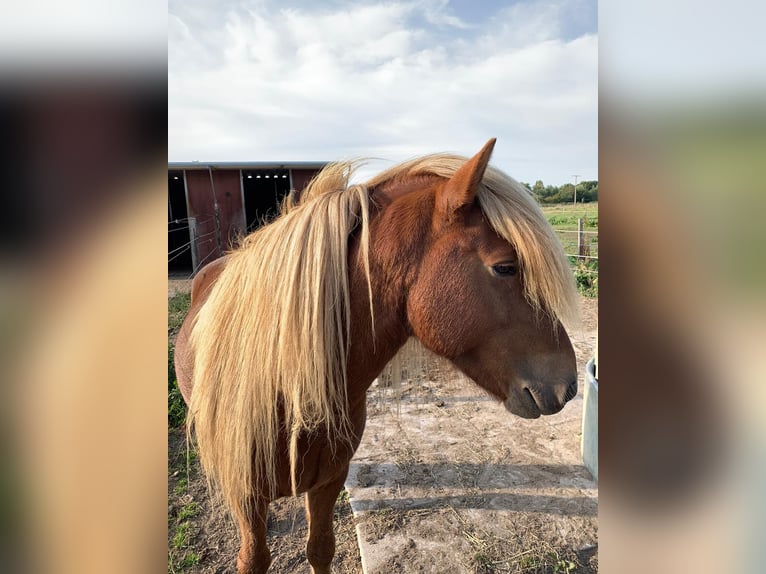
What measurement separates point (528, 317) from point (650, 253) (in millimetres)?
819

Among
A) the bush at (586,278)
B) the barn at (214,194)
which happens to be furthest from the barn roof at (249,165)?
the bush at (586,278)

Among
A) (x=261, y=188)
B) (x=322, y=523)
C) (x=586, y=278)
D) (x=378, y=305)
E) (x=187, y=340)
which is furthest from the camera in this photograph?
(x=261, y=188)

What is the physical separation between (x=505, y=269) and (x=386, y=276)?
35cm

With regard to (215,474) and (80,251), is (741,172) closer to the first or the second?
(80,251)

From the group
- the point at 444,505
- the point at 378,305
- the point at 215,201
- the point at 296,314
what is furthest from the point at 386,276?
the point at 215,201

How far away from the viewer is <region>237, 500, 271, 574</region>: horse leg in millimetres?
1643

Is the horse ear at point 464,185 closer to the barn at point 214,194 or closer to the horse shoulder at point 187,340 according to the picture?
the horse shoulder at point 187,340

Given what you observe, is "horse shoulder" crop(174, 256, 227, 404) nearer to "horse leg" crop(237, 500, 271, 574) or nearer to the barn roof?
"horse leg" crop(237, 500, 271, 574)

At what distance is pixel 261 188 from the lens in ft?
41.9

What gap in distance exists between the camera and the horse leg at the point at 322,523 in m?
1.93

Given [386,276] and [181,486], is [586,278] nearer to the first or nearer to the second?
[181,486]

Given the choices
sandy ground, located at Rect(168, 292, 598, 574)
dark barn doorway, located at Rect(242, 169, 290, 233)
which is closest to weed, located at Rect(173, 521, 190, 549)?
sandy ground, located at Rect(168, 292, 598, 574)

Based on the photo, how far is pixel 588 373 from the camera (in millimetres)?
3107

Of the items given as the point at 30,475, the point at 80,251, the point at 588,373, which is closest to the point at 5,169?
the point at 80,251
